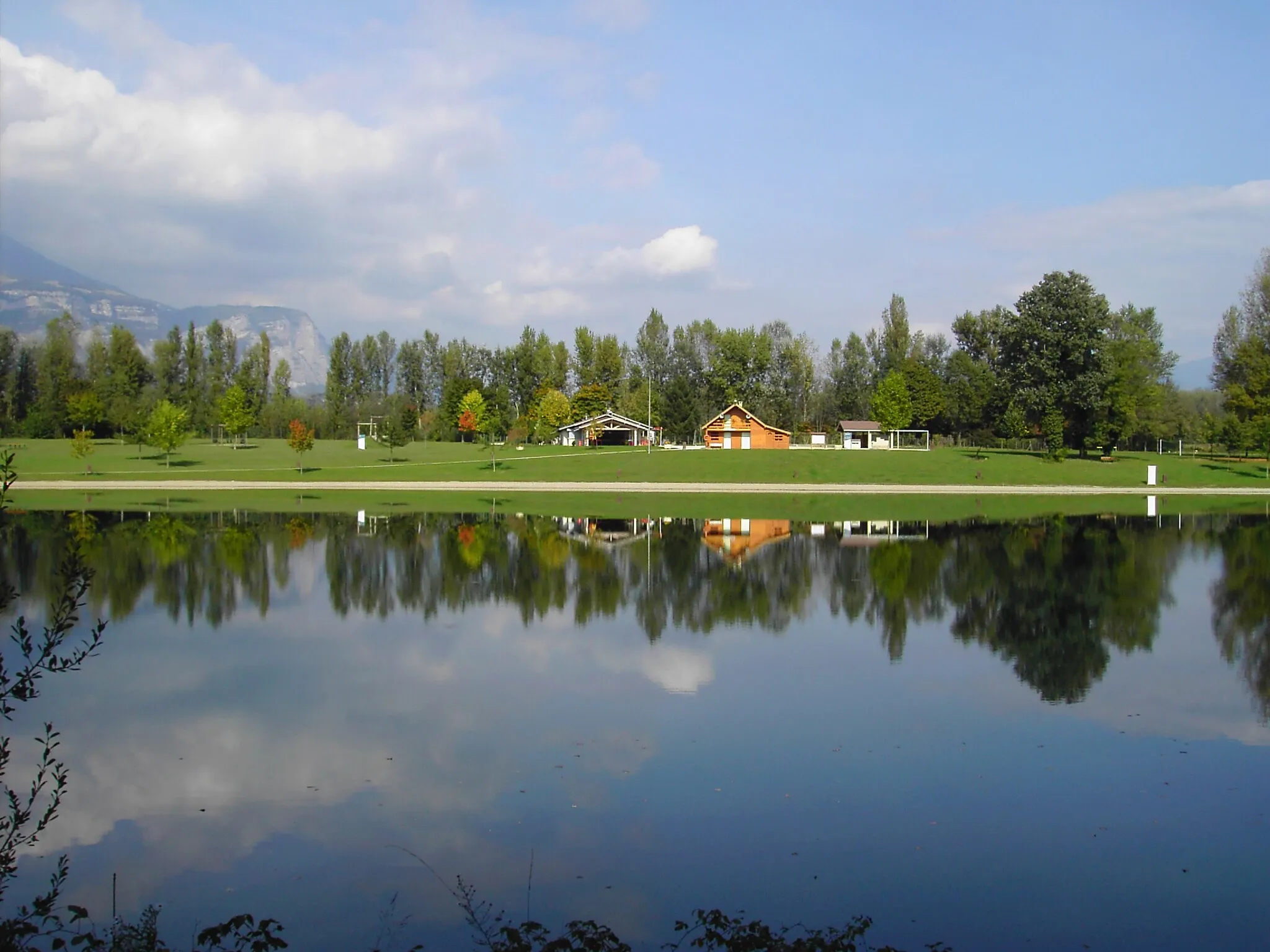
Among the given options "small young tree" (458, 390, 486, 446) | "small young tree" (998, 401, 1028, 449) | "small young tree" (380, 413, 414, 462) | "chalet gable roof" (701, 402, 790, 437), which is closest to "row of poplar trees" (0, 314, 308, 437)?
"small young tree" (380, 413, 414, 462)

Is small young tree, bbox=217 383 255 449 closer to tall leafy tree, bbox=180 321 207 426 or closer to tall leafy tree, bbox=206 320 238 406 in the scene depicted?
tall leafy tree, bbox=180 321 207 426

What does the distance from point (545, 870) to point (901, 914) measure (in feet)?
8.78

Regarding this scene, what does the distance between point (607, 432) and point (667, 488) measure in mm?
37816

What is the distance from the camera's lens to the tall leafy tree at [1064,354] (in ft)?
231

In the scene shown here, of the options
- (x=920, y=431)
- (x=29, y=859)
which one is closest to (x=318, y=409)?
(x=920, y=431)

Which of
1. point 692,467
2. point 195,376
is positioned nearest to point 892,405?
point 692,467

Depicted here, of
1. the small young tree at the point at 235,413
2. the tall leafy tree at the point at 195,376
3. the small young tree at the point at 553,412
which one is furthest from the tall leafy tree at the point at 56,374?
the small young tree at the point at 553,412

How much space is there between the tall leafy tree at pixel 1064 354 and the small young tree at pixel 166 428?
2317 inches

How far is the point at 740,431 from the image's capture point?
91625mm

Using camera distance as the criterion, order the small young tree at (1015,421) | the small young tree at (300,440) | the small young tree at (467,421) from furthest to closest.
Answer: the small young tree at (467,421) → the small young tree at (1015,421) → the small young tree at (300,440)

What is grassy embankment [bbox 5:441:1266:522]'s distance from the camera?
46.0 meters

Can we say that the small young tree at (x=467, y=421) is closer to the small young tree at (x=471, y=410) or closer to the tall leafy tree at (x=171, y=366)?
the small young tree at (x=471, y=410)

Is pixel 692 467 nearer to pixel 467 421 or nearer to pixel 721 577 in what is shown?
pixel 467 421

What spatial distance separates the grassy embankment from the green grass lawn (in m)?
0.17
